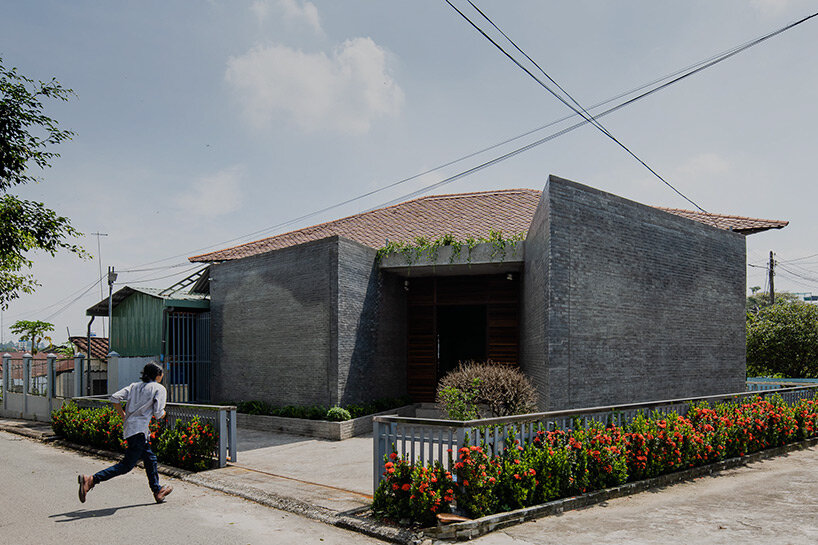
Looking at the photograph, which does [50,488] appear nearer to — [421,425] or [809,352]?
[421,425]

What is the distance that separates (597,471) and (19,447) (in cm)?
1186

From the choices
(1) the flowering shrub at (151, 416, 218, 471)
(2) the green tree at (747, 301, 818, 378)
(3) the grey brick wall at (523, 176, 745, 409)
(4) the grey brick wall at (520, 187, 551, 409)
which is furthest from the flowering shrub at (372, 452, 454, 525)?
(2) the green tree at (747, 301, 818, 378)

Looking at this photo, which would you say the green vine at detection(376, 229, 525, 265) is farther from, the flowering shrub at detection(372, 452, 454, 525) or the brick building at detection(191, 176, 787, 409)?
the flowering shrub at detection(372, 452, 454, 525)

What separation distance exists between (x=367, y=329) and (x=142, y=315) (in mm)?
6939

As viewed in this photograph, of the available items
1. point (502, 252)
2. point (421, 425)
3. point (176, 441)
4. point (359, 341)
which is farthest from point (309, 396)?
point (421, 425)

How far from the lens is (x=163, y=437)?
9.72 metres

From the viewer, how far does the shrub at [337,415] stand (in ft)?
42.6

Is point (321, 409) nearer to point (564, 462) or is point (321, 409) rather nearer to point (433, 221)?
point (564, 462)

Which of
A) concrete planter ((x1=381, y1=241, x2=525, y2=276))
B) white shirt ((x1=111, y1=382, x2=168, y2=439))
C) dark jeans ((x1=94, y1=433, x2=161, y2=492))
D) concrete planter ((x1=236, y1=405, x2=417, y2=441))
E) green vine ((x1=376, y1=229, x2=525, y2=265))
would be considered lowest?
concrete planter ((x1=236, y1=405, x2=417, y2=441))

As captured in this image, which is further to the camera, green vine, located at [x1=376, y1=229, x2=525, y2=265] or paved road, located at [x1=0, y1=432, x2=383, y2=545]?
green vine, located at [x1=376, y1=229, x2=525, y2=265]

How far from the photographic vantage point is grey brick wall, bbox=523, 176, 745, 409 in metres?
10.7

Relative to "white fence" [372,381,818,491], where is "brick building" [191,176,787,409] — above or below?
above

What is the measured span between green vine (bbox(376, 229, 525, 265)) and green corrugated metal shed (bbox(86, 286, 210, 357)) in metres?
5.81

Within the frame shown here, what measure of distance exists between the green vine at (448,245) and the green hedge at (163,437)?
7298 mm
